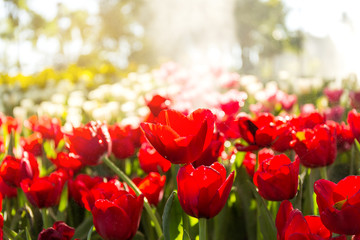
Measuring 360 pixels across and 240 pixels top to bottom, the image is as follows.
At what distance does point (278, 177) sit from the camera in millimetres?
1074

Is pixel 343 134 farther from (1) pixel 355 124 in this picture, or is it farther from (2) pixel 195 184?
(2) pixel 195 184

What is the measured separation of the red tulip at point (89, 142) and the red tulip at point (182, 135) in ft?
1.09

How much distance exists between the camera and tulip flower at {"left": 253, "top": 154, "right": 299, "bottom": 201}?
108cm

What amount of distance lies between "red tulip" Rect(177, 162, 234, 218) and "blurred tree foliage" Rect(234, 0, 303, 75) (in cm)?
2980

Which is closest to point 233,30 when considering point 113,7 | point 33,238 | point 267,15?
point 267,15

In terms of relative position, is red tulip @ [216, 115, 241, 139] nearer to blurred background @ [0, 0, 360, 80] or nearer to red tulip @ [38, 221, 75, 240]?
red tulip @ [38, 221, 75, 240]

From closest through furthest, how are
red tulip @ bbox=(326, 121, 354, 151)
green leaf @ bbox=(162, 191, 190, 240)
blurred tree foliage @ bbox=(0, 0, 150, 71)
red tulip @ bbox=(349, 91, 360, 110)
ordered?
1. green leaf @ bbox=(162, 191, 190, 240)
2. red tulip @ bbox=(326, 121, 354, 151)
3. red tulip @ bbox=(349, 91, 360, 110)
4. blurred tree foliage @ bbox=(0, 0, 150, 71)

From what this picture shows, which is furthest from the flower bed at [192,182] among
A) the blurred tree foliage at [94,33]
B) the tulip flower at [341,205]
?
the blurred tree foliage at [94,33]

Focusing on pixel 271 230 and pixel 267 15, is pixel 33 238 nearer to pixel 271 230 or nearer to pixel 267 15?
pixel 271 230

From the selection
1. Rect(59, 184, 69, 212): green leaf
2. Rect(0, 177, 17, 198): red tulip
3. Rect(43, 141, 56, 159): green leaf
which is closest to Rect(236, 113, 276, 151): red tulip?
Rect(59, 184, 69, 212): green leaf

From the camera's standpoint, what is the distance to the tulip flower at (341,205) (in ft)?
2.74

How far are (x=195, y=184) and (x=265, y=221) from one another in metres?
0.40

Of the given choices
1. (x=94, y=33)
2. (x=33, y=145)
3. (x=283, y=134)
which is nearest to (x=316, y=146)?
(x=283, y=134)

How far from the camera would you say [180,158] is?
990 millimetres
